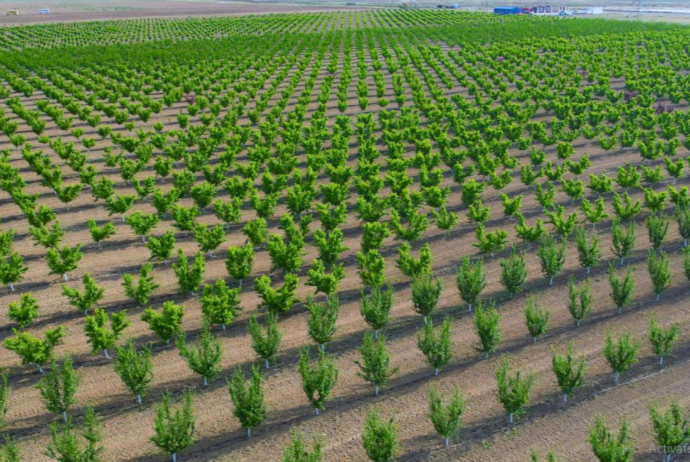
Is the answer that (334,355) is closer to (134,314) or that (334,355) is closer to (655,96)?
(134,314)

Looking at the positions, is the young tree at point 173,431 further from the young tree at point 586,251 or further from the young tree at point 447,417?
the young tree at point 586,251

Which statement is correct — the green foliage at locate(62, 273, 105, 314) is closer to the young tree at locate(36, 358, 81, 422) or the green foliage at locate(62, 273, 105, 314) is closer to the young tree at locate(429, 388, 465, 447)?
the young tree at locate(36, 358, 81, 422)

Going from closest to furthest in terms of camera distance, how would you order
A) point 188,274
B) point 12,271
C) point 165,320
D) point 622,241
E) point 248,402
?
1. point 248,402
2. point 165,320
3. point 188,274
4. point 12,271
5. point 622,241

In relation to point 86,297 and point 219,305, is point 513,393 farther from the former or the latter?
point 86,297

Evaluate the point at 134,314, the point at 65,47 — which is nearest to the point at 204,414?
the point at 134,314

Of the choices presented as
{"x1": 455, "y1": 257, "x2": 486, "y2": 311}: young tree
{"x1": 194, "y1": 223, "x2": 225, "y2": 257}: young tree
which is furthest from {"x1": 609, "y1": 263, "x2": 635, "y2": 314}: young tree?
{"x1": 194, "y1": 223, "x2": 225, "y2": 257}: young tree

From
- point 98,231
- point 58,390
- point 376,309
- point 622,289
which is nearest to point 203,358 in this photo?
point 58,390
